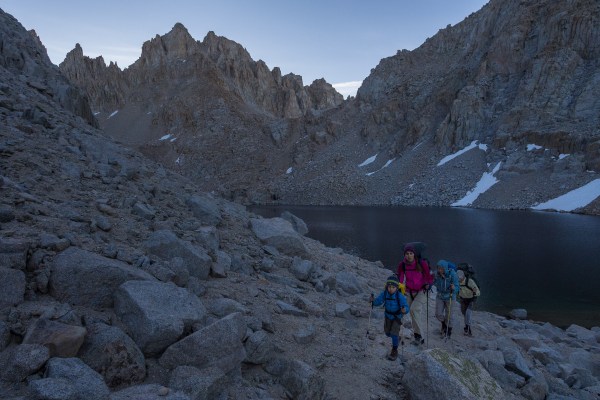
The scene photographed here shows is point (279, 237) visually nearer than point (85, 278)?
No

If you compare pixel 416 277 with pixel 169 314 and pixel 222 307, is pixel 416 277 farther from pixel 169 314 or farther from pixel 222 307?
pixel 169 314

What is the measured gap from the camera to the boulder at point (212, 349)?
508 centimetres

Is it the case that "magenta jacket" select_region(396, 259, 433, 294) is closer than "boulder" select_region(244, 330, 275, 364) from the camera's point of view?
No

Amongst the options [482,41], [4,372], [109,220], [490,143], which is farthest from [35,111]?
[482,41]

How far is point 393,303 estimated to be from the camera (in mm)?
8031

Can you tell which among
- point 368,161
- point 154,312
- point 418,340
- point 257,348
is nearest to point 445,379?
point 257,348

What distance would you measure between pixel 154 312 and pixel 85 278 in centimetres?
118

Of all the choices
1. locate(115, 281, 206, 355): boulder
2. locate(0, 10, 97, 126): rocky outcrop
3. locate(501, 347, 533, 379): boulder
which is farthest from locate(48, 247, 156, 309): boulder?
locate(0, 10, 97, 126): rocky outcrop

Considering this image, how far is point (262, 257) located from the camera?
1247 centimetres

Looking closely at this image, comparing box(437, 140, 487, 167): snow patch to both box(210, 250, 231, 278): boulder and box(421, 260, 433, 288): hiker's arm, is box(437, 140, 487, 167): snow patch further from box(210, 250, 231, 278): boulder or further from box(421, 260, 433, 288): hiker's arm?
box(210, 250, 231, 278): boulder

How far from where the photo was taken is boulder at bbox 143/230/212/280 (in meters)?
8.03

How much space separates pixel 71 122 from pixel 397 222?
4515cm

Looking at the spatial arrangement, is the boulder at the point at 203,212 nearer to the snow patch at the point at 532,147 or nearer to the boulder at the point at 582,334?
the boulder at the point at 582,334

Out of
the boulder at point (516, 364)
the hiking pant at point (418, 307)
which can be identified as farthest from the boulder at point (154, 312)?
the boulder at point (516, 364)
